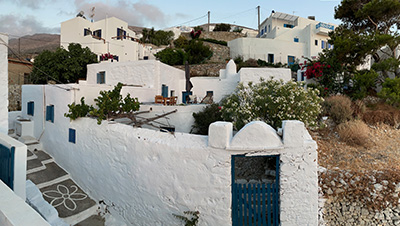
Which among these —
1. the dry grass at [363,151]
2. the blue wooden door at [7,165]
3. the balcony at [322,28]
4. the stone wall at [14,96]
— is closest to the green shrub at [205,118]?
the dry grass at [363,151]

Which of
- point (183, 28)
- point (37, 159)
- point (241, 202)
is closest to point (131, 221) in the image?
point (241, 202)

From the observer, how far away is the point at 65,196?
7.11 m

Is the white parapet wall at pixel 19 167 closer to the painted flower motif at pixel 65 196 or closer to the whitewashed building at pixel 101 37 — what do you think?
the painted flower motif at pixel 65 196

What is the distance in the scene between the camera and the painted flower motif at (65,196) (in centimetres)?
668

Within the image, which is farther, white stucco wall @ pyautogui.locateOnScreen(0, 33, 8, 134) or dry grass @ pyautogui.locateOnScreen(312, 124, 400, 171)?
dry grass @ pyautogui.locateOnScreen(312, 124, 400, 171)

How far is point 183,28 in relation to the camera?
47.0 meters

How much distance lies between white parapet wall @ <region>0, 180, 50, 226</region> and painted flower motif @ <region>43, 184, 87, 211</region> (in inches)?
176

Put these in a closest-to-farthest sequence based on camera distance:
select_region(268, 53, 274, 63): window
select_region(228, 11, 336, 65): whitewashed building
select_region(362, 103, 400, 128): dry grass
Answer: select_region(362, 103, 400, 128): dry grass < select_region(228, 11, 336, 65): whitewashed building < select_region(268, 53, 274, 63): window

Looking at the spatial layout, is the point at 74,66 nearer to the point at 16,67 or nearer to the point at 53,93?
the point at 16,67

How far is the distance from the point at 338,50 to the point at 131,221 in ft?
47.9

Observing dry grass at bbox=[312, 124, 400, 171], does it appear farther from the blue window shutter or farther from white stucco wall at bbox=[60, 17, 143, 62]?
white stucco wall at bbox=[60, 17, 143, 62]

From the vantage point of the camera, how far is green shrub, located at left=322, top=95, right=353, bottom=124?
10164 mm

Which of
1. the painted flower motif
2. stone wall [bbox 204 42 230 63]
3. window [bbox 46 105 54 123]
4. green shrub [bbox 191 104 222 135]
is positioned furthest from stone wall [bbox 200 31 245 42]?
the painted flower motif

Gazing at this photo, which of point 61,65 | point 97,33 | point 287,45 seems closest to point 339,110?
point 61,65
